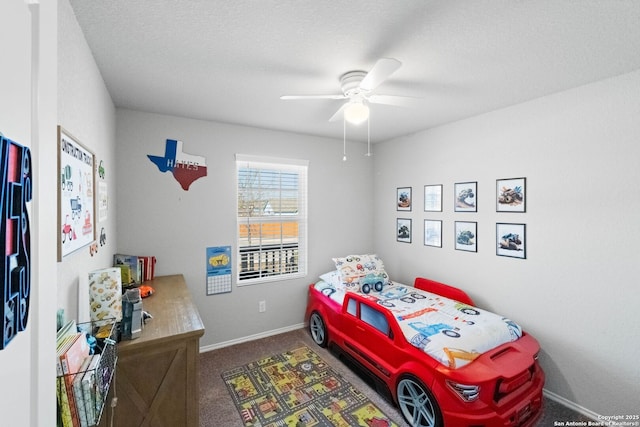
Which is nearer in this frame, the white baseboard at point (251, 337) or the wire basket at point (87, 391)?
the wire basket at point (87, 391)

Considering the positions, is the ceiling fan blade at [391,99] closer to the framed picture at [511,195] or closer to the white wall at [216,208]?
the framed picture at [511,195]

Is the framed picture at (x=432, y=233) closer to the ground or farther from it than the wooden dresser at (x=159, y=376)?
farther from it

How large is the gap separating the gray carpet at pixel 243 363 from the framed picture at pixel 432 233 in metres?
1.56

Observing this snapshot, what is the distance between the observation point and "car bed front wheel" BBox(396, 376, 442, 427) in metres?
1.78

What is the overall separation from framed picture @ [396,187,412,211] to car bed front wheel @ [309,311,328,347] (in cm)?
168

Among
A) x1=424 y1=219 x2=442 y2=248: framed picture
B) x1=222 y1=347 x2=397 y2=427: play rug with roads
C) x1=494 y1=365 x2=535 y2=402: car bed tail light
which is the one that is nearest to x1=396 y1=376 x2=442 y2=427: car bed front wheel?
x1=222 y1=347 x2=397 y2=427: play rug with roads

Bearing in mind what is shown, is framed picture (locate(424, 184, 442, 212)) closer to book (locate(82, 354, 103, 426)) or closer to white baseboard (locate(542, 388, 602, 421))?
white baseboard (locate(542, 388, 602, 421))

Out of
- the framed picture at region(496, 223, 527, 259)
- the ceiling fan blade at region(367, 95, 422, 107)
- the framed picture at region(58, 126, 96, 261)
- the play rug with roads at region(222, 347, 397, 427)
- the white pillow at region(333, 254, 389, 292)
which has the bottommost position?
the play rug with roads at region(222, 347, 397, 427)

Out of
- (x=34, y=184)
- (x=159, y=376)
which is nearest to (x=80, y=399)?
(x=159, y=376)

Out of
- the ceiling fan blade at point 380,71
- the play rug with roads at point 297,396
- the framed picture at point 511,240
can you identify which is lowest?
the play rug with roads at point 297,396

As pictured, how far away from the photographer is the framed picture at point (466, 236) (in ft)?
8.90

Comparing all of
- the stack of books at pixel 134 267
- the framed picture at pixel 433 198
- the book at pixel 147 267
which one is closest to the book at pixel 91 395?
the stack of books at pixel 134 267

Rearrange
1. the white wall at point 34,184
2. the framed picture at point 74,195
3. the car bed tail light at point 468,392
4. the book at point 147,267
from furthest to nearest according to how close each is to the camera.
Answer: the book at point 147,267 → the car bed tail light at point 468,392 → the framed picture at point 74,195 → the white wall at point 34,184

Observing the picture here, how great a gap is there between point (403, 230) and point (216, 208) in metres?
2.25
